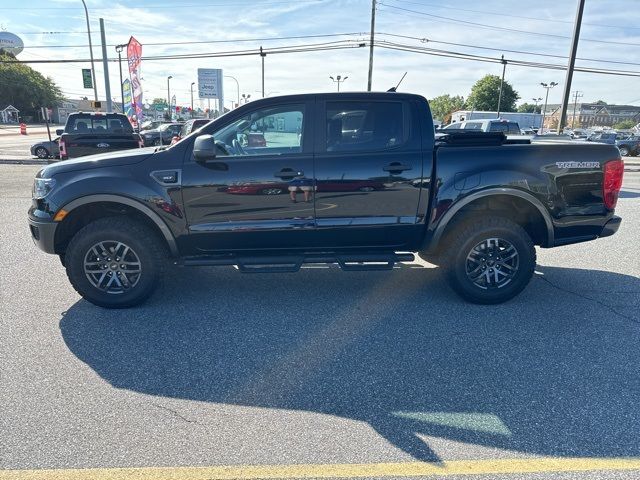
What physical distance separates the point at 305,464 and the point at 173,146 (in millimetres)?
2864

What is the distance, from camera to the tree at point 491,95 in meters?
84.1

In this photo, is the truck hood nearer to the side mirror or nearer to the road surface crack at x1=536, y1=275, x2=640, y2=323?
the side mirror

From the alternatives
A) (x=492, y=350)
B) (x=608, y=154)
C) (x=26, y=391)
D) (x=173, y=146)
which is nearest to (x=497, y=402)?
(x=492, y=350)

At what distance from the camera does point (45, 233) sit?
12.9 ft

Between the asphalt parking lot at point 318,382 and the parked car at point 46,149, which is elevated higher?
the parked car at point 46,149

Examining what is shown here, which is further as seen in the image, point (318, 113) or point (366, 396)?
point (318, 113)

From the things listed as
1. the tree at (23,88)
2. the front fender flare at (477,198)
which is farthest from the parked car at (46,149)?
the tree at (23,88)

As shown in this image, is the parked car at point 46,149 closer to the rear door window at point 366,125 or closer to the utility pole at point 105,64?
the utility pole at point 105,64

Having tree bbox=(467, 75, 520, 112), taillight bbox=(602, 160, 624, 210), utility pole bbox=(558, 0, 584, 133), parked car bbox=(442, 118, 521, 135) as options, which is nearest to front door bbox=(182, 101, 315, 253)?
taillight bbox=(602, 160, 624, 210)

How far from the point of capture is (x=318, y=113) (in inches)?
158

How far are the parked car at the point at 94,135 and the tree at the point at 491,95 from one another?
8347cm

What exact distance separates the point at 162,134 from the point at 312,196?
1987 cm

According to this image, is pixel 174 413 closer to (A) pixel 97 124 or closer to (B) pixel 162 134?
(A) pixel 97 124

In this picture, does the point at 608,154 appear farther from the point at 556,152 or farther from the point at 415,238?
the point at 415,238
